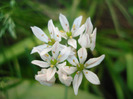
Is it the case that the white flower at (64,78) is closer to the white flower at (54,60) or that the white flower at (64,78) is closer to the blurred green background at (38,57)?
the white flower at (54,60)

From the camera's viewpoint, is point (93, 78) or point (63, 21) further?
point (63, 21)

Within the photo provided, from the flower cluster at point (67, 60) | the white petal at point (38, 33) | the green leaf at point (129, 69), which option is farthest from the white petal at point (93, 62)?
the green leaf at point (129, 69)

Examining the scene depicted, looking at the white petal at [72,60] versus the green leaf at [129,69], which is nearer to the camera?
the white petal at [72,60]

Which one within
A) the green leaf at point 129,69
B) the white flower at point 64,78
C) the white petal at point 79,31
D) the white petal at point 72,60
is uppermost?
the white petal at point 79,31

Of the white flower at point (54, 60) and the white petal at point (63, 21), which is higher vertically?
the white petal at point (63, 21)

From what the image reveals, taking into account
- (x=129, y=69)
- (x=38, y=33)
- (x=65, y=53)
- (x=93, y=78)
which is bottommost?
(x=129, y=69)

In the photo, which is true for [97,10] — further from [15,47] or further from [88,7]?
[15,47]

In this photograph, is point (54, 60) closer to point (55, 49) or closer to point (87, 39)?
point (55, 49)

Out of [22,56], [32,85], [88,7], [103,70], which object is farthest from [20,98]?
[88,7]

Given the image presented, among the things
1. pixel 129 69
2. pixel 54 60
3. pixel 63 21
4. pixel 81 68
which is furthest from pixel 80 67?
pixel 129 69
